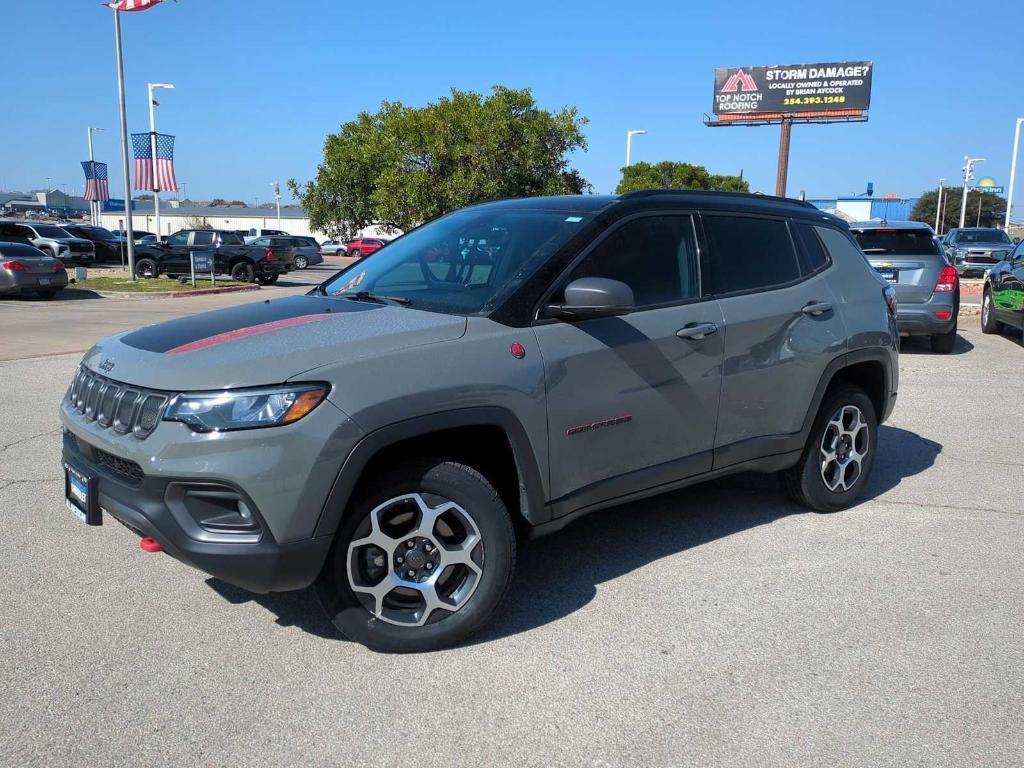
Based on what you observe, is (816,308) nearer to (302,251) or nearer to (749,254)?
(749,254)

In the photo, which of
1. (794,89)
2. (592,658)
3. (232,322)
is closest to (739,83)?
(794,89)

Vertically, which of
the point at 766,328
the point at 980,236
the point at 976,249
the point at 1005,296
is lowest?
the point at 1005,296

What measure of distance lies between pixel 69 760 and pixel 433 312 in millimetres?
2064

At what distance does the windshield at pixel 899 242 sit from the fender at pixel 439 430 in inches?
355

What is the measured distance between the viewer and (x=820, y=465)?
504 cm

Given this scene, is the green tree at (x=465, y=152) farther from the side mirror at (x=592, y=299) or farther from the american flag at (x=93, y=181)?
the american flag at (x=93, y=181)

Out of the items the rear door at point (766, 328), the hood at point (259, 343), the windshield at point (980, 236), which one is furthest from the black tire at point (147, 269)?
the rear door at point (766, 328)

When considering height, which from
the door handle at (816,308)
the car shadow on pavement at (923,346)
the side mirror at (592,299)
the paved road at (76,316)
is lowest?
the paved road at (76,316)

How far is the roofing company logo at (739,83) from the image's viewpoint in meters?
53.1

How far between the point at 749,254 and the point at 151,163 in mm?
30561

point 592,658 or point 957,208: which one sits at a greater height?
point 957,208

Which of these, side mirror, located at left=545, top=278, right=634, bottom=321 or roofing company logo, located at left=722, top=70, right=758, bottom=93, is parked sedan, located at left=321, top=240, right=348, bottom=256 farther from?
side mirror, located at left=545, top=278, right=634, bottom=321

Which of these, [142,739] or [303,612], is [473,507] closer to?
[303,612]

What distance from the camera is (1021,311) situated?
38.5 ft
